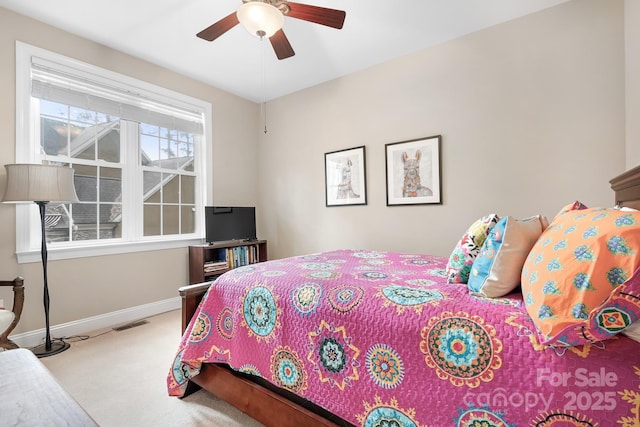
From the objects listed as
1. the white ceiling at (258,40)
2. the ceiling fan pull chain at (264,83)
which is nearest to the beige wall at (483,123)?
the white ceiling at (258,40)

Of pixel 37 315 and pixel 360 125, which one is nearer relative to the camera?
pixel 37 315

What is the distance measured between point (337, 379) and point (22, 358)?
3.24ft

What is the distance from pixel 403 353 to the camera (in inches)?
42.8

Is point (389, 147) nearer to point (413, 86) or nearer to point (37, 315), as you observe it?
point (413, 86)

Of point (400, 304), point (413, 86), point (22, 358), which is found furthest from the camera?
point (413, 86)

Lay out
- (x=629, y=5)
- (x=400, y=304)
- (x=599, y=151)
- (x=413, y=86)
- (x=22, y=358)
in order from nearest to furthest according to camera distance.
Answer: (x=22, y=358), (x=400, y=304), (x=629, y=5), (x=599, y=151), (x=413, y=86)

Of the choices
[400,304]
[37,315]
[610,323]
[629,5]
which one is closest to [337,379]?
[400,304]

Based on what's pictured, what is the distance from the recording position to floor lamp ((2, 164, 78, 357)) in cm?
223

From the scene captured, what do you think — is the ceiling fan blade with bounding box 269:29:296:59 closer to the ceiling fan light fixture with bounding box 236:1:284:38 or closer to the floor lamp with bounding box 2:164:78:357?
the ceiling fan light fixture with bounding box 236:1:284:38

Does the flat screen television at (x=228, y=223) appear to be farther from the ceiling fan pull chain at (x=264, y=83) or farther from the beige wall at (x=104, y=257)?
the ceiling fan pull chain at (x=264, y=83)

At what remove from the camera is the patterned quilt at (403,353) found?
81cm

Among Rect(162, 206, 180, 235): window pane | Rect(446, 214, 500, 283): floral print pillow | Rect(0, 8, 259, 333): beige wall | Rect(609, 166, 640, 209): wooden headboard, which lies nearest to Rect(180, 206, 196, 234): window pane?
Rect(162, 206, 180, 235): window pane

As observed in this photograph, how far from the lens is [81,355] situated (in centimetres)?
238

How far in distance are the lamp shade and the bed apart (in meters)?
1.45
